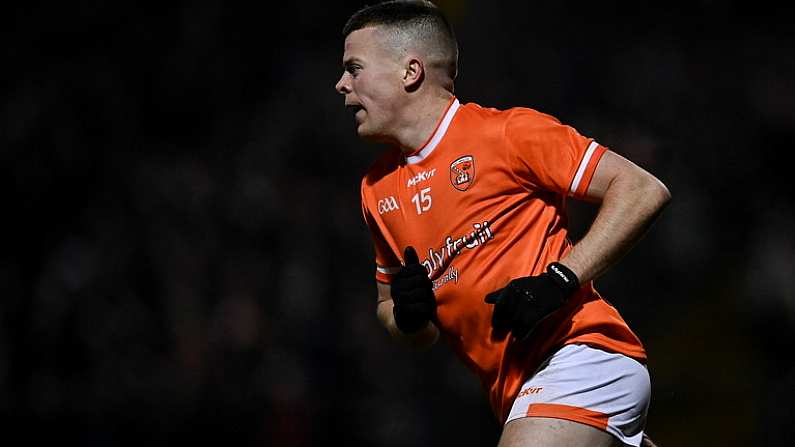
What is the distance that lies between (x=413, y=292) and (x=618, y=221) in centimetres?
74

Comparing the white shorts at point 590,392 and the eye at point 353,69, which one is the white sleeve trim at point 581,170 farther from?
the eye at point 353,69

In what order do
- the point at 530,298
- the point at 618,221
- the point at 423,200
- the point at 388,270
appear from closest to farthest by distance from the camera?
the point at 530,298 → the point at 618,221 → the point at 423,200 → the point at 388,270

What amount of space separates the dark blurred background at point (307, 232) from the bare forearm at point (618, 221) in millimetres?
3905

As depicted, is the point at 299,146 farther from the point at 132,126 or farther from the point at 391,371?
the point at 391,371

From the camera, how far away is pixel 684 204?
25.4 ft

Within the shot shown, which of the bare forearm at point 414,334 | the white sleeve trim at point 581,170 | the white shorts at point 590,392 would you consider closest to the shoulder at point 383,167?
the bare forearm at point 414,334

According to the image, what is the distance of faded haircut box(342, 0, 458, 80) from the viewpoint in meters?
4.11

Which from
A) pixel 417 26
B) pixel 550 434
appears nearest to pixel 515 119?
pixel 417 26

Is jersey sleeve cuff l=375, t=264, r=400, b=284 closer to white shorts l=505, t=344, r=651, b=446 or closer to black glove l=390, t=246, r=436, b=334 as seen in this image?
black glove l=390, t=246, r=436, b=334

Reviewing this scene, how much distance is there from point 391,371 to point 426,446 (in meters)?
0.64

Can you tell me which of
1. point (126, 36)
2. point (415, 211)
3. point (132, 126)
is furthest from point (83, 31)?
point (415, 211)

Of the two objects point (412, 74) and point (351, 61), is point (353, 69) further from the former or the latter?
point (412, 74)

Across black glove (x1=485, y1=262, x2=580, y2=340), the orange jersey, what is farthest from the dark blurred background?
black glove (x1=485, y1=262, x2=580, y2=340)

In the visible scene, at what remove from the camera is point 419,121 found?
404 cm
